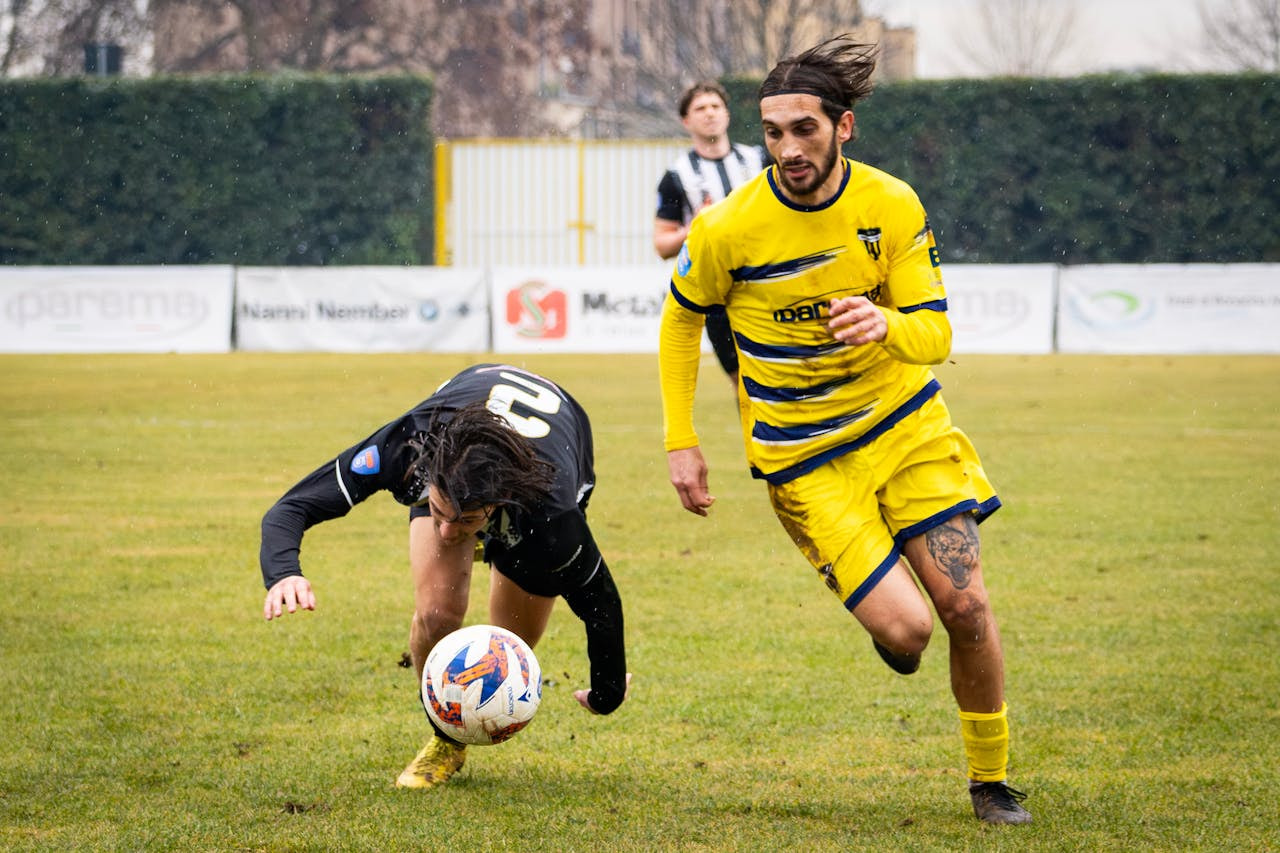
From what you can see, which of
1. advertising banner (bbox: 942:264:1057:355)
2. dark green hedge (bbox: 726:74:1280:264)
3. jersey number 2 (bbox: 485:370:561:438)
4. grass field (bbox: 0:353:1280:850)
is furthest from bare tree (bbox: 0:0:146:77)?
jersey number 2 (bbox: 485:370:561:438)

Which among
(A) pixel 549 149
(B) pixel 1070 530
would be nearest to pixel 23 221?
(A) pixel 549 149

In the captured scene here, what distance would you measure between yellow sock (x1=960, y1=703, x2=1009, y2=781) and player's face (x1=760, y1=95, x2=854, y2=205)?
5.67 ft

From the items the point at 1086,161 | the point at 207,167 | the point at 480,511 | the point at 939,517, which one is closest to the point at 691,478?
the point at 939,517

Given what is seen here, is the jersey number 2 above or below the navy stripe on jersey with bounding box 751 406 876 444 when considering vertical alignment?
above

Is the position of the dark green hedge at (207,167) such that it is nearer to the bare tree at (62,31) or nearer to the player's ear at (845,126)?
the bare tree at (62,31)

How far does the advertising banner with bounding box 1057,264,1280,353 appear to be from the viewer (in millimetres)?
23047

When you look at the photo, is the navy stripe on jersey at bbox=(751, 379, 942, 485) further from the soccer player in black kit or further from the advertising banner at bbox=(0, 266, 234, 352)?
the advertising banner at bbox=(0, 266, 234, 352)

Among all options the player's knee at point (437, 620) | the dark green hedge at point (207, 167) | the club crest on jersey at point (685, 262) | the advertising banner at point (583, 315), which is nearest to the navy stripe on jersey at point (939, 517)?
the club crest on jersey at point (685, 262)

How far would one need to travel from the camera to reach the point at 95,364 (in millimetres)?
22109

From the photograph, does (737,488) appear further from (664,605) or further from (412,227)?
(412,227)

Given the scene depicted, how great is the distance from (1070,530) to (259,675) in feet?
18.4

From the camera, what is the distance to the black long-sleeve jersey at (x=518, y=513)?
479 centimetres

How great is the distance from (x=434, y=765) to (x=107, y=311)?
1934 cm

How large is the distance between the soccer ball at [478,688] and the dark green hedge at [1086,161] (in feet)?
86.1
